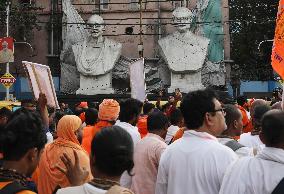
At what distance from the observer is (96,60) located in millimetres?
31000

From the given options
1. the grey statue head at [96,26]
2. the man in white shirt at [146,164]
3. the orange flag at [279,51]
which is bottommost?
the man in white shirt at [146,164]

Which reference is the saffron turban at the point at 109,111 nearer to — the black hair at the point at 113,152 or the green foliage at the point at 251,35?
the black hair at the point at 113,152

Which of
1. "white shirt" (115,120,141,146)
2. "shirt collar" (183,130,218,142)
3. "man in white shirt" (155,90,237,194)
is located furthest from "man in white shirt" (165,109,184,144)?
"shirt collar" (183,130,218,142)

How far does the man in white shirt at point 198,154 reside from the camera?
169 inches

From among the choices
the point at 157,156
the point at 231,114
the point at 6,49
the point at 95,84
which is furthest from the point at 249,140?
the point at 95,84

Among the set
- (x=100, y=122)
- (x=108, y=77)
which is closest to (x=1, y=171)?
(x=100, y=122)

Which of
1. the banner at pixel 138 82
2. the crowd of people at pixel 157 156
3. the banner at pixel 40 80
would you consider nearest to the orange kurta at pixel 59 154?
the crowd of people at pixel 157 156

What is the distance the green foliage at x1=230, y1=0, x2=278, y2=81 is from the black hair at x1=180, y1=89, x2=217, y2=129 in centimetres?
3744

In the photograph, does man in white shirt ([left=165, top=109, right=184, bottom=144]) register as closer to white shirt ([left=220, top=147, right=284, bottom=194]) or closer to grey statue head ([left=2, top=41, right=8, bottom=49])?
white shirt ([left=220, top=147, right=284, bottom=194])

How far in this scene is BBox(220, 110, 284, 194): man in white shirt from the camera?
373 centimetres

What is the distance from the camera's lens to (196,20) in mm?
32219

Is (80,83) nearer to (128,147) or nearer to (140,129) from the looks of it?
(140,129)

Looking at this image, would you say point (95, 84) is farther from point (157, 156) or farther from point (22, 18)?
point (157, 156)

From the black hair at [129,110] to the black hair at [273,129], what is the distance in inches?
134
